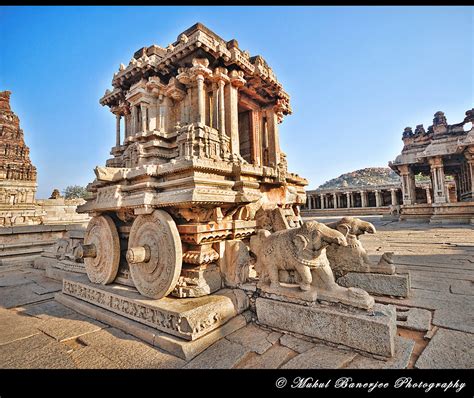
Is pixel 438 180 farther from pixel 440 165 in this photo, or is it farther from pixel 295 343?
pixel 295 343

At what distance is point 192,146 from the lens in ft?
17.1

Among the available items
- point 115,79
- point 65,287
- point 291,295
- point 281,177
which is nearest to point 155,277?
point 291,295

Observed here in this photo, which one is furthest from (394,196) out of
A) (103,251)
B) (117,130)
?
(103,251)

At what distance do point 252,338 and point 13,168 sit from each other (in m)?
24.7

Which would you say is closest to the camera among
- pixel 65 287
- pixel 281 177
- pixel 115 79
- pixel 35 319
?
pixel 35 319

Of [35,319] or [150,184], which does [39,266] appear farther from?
[150,184]

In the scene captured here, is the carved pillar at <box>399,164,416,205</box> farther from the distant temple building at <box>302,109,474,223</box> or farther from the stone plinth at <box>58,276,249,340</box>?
the stone plinth at <box>58,276,249,340</box>

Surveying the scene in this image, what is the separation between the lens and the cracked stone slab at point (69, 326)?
8.97 ft

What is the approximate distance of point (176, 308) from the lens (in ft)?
8.13

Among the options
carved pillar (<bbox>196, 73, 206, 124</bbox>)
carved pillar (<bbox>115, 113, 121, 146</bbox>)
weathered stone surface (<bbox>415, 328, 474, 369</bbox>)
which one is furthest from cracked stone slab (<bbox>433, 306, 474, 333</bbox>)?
carved pillar (<bbox>115, 113, 121, 146</bbox>)

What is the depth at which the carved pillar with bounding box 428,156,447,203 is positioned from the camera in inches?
595

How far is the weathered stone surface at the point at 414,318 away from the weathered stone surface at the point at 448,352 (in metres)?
0.13

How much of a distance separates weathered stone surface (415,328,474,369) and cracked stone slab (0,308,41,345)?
392 centimetres
